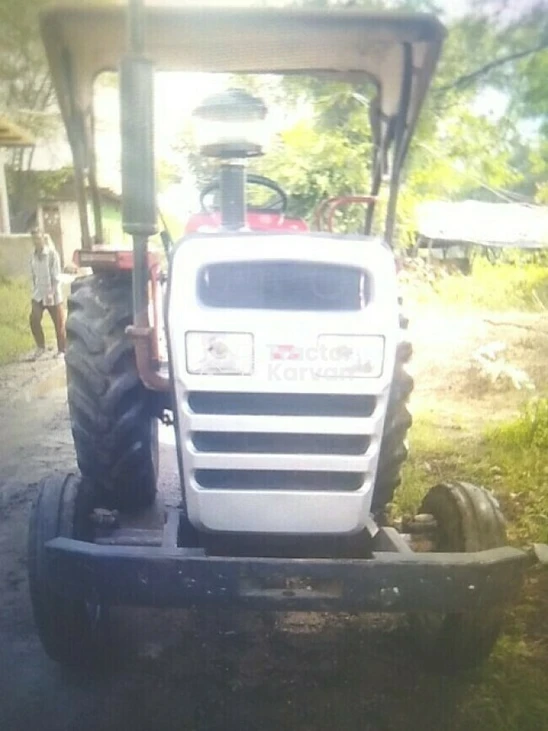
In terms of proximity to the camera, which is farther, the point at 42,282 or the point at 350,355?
the point at 42,282

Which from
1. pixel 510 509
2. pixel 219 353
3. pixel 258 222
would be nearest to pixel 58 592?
pixel 219 353

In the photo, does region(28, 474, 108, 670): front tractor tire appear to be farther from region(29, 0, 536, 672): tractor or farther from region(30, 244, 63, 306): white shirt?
region(30, 244, 63, 306): white shirt

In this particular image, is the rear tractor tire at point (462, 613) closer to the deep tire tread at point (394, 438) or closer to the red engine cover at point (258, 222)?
the deep tire tread at point (394, 438)

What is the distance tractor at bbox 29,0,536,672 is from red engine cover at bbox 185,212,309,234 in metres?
0.06

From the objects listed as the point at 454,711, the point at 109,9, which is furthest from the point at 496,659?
the point at 109,9

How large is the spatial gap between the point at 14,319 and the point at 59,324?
0.38 feet

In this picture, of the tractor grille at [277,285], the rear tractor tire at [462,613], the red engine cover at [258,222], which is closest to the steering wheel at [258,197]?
the red engine cover at [258,222]

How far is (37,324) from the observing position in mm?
1536

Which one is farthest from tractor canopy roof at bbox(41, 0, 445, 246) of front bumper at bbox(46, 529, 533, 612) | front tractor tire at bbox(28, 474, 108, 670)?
front bumper at bbox(46, 529, 533, 612)

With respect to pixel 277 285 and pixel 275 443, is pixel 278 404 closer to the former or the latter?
pixel 275 443

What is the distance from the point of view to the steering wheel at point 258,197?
1.56 metres

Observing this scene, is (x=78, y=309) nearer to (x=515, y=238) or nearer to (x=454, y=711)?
(x=515, y=238)

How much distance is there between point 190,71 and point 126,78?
1.49 ft

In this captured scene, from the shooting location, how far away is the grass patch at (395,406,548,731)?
134 centimetres
